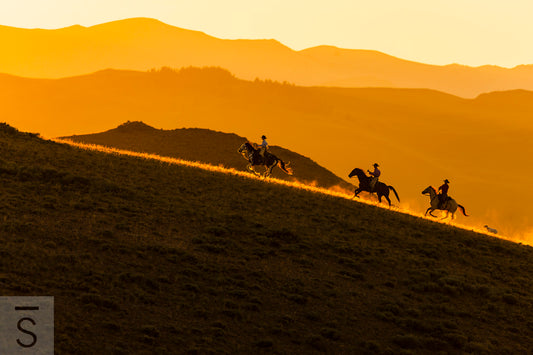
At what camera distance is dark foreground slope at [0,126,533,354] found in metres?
24.5

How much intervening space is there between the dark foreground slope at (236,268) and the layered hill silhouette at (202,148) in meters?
32.1

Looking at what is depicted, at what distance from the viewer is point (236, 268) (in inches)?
1175

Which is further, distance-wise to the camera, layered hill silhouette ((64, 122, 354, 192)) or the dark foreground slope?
layered hill silhouette ((64, 122, 354, 192))

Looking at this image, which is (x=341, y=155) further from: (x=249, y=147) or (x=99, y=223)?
(x=99, y=223)

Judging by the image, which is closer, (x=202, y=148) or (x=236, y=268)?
(x=236, y=268)

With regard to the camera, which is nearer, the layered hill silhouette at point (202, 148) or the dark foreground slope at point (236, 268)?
the dark foreground slope at point (236, 268)

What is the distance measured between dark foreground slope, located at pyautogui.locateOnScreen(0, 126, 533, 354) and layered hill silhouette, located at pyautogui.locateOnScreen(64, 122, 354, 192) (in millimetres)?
32120

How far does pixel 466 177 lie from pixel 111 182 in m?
134

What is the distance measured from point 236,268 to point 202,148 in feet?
167

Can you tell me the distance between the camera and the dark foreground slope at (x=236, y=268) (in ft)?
80.4

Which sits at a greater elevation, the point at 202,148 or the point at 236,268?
the point at 202,148

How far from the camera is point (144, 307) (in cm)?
2512

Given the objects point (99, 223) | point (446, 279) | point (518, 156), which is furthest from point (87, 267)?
point (518, 156)

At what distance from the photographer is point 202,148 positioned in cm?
8000
